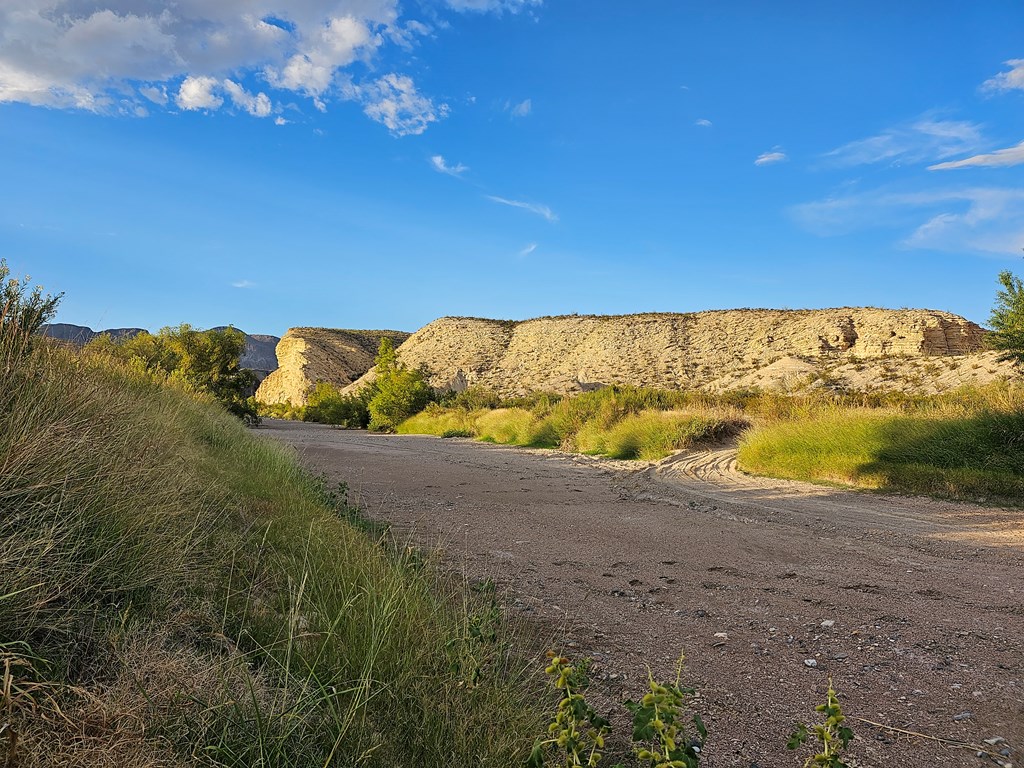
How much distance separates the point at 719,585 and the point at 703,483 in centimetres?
654

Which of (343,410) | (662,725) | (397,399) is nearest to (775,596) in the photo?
(662,725)

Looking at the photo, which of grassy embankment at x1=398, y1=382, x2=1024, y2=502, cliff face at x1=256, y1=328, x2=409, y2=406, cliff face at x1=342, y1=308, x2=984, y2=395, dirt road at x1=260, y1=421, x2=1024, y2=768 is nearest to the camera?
dirt road at x1=260, y1=421, x2=1024, y2=768

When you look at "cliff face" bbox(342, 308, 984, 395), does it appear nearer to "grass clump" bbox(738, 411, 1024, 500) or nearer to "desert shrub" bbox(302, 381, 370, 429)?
"desert shrub" bbox(302, 381, 370, 429)

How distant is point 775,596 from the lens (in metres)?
4.65

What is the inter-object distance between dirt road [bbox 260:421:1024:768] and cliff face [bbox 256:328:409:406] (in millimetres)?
61468

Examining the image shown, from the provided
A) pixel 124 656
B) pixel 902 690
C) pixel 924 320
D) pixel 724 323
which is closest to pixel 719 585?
pixel 902 690

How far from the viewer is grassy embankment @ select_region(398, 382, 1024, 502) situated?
9547 mm

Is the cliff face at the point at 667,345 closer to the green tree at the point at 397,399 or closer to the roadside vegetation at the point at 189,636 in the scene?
the green tree at the point at 397,399

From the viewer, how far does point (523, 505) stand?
29.3 ft

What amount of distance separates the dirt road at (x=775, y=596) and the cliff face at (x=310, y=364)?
61468 mm

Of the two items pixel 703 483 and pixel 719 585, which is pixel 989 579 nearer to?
pixel 719 585

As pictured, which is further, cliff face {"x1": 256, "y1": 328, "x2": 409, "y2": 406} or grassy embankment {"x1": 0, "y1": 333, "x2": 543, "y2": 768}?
cliff face {"x1": 256, "y1": 328, "x2": 409, "y2": 406}

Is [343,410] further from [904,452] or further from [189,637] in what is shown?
[189,637]

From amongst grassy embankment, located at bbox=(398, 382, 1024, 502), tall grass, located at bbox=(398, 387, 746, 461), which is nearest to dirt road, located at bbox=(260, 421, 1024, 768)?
grassy embankment, located at bbox=(398, 382, 1024, 502)
